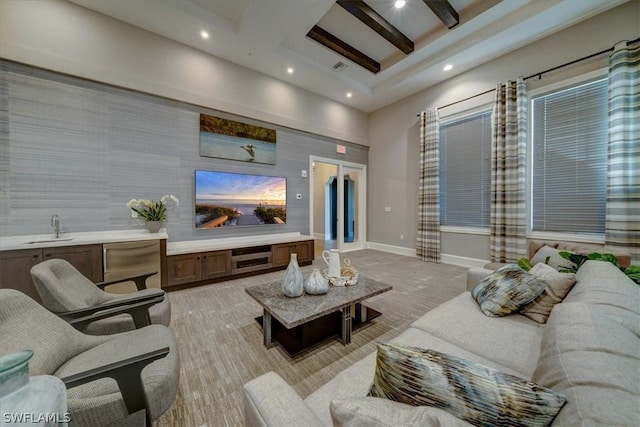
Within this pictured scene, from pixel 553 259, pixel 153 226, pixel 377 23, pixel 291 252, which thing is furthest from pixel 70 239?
pixel 553 259

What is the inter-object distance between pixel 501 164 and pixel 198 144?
5.13m

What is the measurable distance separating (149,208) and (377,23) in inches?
172

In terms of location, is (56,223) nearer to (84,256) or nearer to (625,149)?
(84,256)

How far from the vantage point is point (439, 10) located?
3.12 meters

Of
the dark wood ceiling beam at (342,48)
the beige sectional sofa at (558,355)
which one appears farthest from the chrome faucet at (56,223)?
the dark wood ceiling beam at (342,48)

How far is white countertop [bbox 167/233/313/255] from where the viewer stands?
3.39 meters

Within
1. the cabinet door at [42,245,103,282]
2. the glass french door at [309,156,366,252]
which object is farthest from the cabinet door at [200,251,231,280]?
the glass french door at [309,156,366,252]

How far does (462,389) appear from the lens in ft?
2.06

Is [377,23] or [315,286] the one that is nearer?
[315,286]

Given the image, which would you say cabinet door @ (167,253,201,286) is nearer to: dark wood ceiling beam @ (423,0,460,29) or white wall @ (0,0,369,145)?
white wall @ (0,0,369,145)

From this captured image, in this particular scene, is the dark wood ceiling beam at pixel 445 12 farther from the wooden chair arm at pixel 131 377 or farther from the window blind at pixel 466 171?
the wooden chair arm at pixel 131 377

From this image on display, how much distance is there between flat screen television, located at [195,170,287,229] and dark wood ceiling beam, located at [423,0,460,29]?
3491mm

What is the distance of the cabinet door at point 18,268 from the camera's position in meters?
2.29

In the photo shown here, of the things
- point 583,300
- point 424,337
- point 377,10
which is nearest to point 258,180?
point 377,10
